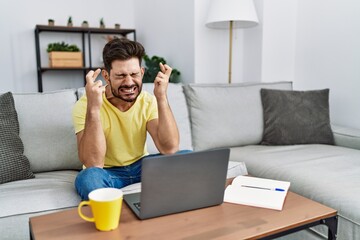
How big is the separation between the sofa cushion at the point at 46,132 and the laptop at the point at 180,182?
0.84 m

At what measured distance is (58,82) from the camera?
3.90 m

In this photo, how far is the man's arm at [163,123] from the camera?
1.32m

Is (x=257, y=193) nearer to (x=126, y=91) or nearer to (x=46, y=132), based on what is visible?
(x=126, y=91)

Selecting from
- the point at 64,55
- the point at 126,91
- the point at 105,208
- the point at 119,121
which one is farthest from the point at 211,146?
the point at 64,55

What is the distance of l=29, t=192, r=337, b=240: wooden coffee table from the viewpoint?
0.83m

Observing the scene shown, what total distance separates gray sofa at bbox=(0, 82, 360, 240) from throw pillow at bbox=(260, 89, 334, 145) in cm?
5

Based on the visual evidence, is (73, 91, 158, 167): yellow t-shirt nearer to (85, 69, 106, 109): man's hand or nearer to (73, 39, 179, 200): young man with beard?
(73, 39, 179, 200): young man with beard

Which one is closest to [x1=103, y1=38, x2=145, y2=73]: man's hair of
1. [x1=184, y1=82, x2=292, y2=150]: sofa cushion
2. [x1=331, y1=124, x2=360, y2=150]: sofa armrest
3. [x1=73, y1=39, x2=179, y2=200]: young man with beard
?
[x1=73, y1=39, x2=179, y2=200]: young man with beard

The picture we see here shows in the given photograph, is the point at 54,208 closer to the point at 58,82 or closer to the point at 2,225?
the point at 2,225

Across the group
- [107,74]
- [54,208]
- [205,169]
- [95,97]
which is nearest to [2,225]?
[54,208]

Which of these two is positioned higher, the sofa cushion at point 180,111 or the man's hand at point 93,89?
the man's hand at point 93,89

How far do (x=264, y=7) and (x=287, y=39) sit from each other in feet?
1.09

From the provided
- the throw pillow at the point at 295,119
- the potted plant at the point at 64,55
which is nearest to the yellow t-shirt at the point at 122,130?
the throw pillow at the point at 295,119

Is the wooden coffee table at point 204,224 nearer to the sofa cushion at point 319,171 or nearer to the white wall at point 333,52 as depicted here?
the sofa cushion at point 319,171
